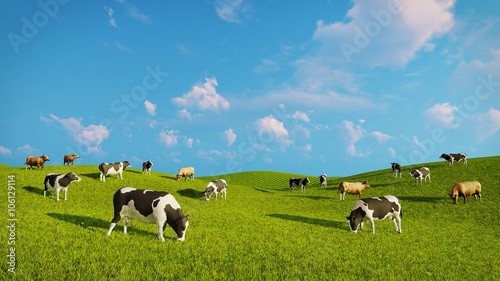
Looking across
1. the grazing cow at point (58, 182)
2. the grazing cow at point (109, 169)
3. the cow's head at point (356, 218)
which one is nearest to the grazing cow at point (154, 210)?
the cow's head at point (356, 218)

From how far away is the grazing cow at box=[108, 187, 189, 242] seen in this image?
1337 centimetres

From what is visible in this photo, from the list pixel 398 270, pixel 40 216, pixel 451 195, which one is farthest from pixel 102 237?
pixel 451 195

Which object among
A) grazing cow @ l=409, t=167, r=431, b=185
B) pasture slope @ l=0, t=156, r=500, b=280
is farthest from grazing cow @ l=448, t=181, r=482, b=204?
grazing cow @ l=409, t=167, r=431, b=185

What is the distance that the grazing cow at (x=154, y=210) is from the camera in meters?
13.4

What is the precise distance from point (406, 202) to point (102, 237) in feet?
102

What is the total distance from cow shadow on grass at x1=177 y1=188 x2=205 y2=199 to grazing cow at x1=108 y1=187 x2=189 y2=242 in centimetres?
2129

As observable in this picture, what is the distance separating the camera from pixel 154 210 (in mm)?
13312

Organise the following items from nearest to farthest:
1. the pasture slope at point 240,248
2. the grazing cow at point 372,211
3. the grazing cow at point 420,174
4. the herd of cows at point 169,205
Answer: the pasture slope at point 240,248
the herd of cows at point 169,205
the grazing cow at point 372,211
the grazing cow at point 420,174

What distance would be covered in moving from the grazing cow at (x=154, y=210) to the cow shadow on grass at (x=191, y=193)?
2129cm

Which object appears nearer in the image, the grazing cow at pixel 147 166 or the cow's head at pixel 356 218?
the cow's head at pixel 356 218

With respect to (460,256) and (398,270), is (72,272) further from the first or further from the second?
(460,256)

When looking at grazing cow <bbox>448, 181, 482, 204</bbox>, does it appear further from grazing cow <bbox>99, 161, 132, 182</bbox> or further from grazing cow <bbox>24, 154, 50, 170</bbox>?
grazing cow <bbox>24, 154, 50, 170</bbox>

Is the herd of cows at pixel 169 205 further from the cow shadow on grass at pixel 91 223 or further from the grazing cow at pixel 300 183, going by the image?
the grazing cow at pixel 300 183

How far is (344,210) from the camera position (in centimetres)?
3128
